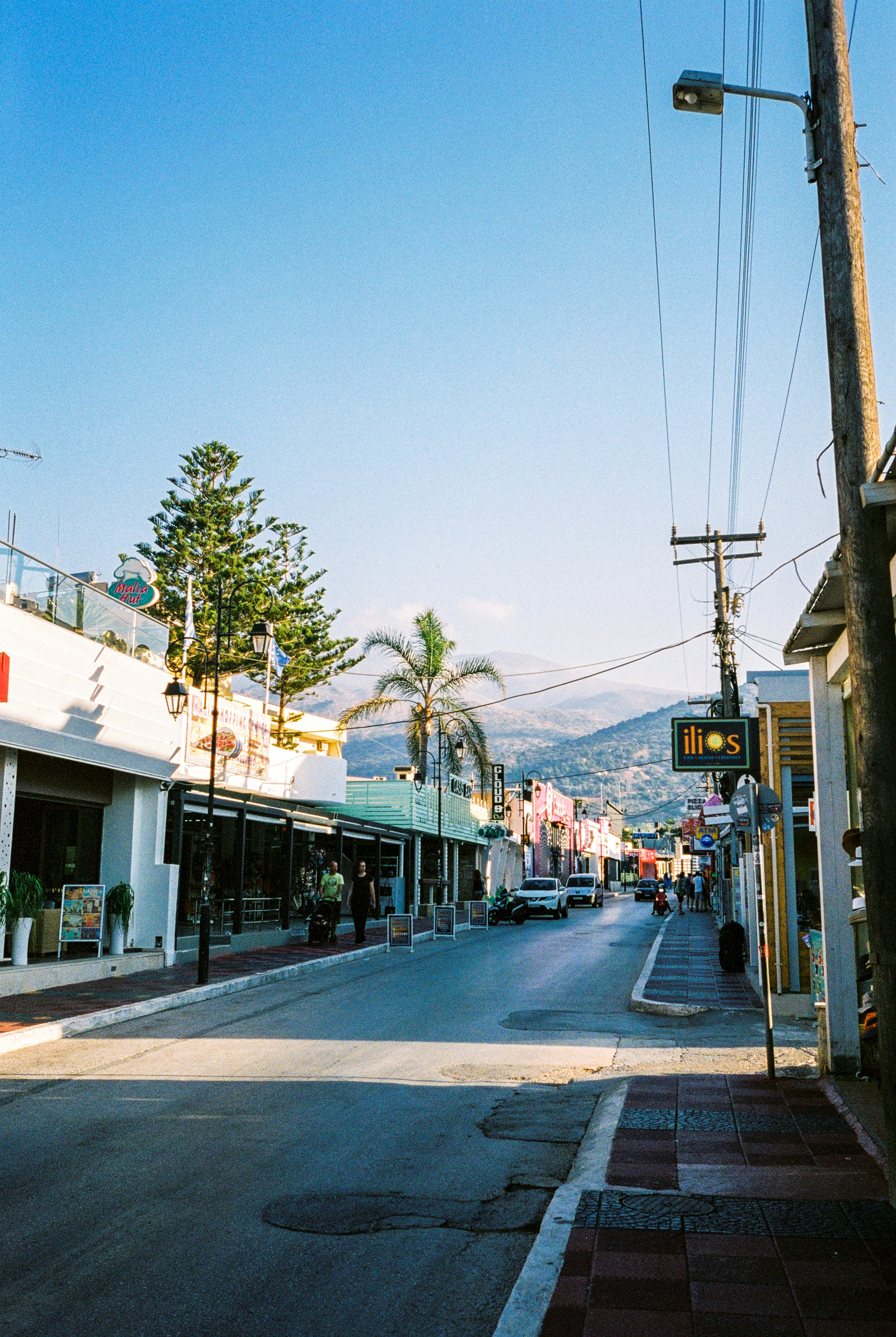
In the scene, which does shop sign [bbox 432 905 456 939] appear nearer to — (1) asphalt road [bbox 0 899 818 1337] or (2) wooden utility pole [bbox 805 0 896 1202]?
(1) asphalt road [bbox 0 899 818 1337]

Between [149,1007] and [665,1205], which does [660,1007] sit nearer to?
[149,1007]

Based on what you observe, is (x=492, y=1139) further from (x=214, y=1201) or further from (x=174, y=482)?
(x=174, y=482)

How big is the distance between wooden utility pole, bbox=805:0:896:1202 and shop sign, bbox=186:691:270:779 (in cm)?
1695

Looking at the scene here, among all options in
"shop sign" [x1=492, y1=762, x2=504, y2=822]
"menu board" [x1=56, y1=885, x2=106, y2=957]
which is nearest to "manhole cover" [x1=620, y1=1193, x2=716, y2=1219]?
"menu board" [x1=56, y1=885, x2=106, y2=957]

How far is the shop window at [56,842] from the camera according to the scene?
60.9 feet

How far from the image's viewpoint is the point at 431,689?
41844 mm

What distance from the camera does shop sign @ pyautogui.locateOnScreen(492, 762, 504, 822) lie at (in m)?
58.5

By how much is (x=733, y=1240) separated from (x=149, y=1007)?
11.2 m

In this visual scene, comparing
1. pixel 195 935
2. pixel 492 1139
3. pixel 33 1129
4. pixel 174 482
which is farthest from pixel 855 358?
pixel 174 482

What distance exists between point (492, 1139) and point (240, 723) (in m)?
17.1

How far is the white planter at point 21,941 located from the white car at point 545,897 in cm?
3010

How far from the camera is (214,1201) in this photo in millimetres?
6121

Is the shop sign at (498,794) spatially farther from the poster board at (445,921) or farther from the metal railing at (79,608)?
the metal railing at (79,608)

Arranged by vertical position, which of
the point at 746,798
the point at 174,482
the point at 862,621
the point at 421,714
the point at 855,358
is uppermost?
the point at 174,482
